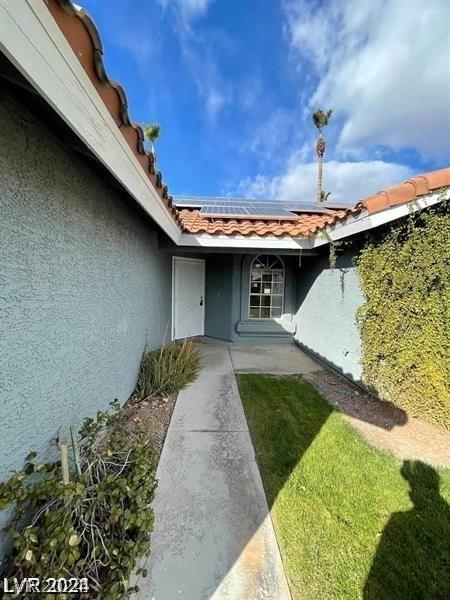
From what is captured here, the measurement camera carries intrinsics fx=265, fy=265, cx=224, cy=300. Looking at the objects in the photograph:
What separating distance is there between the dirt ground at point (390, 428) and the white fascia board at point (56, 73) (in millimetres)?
4645

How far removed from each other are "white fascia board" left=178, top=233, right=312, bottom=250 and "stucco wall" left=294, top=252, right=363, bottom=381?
1.01 metres

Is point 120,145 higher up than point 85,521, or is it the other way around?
point 120,145

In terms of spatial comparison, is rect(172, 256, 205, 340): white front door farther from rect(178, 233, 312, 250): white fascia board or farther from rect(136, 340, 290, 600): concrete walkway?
rect(136, 340, 290, 600): concrete walkway

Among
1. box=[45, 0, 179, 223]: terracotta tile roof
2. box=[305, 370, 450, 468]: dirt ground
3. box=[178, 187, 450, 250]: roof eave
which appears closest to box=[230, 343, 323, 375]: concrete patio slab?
box=[305, 370, 450, 468]: dirt ground

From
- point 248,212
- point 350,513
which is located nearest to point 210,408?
point 350,513

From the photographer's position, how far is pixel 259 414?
4.31 metres

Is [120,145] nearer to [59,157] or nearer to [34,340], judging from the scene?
[59,157]

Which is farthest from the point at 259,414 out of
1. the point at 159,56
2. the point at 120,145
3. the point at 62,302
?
the point at 159,56

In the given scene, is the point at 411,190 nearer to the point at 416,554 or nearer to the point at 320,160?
the point at 416,554

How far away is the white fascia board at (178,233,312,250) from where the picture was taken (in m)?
6.27

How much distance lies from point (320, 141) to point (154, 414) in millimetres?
22974

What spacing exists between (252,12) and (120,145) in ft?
22.9

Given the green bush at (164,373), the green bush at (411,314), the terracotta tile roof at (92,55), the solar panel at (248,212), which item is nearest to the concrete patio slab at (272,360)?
the green bush at (164,373)

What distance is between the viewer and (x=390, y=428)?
4.07 m
